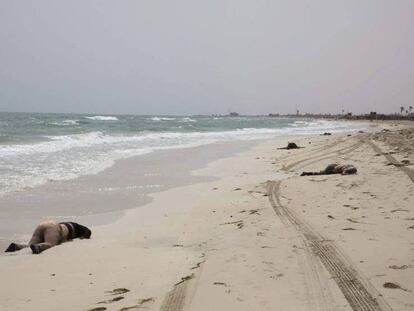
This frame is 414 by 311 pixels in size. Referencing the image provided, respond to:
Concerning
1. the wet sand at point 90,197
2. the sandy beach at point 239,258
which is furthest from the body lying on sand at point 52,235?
the wet sand at point 90,197

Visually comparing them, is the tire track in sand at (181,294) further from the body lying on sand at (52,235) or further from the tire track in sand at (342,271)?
the body lying on sand at (52,235)

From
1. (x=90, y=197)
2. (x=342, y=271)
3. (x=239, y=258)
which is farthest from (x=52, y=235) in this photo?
(x=342, y=271)

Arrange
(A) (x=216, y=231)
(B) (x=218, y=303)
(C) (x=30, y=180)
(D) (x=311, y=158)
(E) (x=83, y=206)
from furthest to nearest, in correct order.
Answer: (D) (x=311, y=158) → (C) (x=30, y=180) → (E) (x=83, y=206) → (A) (x=216, y=231) → (B) (x=218, y=303)

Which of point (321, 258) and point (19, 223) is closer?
point (321, 258)

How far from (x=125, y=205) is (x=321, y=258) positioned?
514cm

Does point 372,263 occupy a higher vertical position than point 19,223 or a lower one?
higher

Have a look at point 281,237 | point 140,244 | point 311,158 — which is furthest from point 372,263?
point 311,158

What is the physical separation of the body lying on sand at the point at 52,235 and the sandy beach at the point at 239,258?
0.18 m

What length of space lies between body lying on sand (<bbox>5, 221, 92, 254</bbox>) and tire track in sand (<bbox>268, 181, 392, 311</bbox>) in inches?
121

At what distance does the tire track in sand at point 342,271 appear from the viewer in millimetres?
3625

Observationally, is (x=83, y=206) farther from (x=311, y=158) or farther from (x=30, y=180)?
(x=311, y=158)

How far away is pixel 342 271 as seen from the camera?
4.38 m

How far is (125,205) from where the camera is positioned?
899cm

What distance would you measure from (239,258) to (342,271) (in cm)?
114
